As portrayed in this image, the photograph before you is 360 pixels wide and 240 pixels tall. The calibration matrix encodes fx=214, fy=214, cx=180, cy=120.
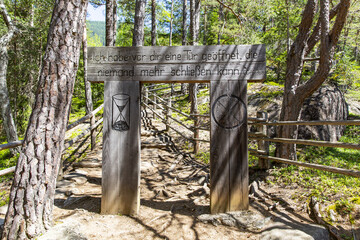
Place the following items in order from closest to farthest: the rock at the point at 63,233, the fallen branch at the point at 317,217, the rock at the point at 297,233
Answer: the rock at the point at 63,233, the rock at the point at 297,233, the fallen branch at the point at 317,217

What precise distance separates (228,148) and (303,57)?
326 cm

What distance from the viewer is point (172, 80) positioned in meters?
3.21

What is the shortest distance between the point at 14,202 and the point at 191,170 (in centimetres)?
389

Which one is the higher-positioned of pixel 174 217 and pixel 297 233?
pixel 297 233

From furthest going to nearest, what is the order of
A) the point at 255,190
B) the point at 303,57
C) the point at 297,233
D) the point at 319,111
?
the point at 319,111
the point at 303,57
the point at 255,190
the point at 297,233

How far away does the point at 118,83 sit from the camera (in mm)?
3230

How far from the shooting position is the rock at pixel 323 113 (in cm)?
668

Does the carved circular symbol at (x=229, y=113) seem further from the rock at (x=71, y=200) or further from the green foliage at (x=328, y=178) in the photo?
the rock at (x=71, y=200)

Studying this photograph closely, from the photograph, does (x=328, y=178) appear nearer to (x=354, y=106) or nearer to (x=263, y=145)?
(x=263, y=145)

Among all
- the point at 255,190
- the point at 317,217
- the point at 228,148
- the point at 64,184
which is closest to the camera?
the point at 317,217

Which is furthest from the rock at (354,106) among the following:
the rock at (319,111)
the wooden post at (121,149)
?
the wooden post at (121,149)

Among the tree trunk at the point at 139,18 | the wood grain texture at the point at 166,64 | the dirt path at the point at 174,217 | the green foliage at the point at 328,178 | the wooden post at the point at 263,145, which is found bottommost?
the dirt path at the point at 174,217

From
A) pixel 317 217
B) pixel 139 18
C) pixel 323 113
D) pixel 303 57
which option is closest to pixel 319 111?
pixel 323 113

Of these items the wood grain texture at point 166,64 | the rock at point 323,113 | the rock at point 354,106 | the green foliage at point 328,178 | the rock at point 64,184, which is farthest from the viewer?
the rock at point 354,106
